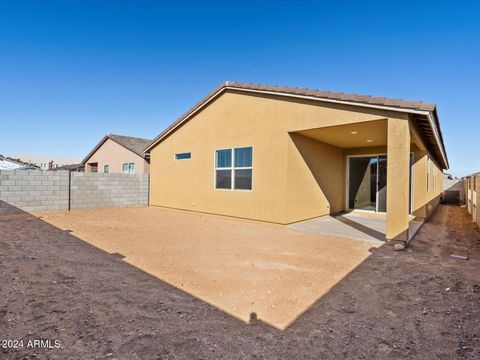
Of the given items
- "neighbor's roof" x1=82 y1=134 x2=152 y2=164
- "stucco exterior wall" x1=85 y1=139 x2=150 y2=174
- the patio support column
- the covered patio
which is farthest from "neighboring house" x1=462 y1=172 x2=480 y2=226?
"neighbor's roof" x1=82 y1=134 x2=152 y2=164

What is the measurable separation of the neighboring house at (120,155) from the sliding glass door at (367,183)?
11833 millimetres

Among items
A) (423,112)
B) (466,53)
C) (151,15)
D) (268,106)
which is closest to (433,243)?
(423,112)

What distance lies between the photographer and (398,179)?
5426 mm

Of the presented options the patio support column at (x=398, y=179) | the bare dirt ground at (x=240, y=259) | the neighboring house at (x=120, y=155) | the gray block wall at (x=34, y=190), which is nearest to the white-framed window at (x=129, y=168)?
the neighboring house at (x=120, y=155)

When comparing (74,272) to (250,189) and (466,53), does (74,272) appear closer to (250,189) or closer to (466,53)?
(250,189)

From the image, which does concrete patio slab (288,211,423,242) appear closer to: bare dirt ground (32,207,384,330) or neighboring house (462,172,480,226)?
bare dirt ground (32,207,384,330)

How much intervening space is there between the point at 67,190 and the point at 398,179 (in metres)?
12.5

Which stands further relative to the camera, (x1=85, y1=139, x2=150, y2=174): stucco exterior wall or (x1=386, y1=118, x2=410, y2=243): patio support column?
(x1=85, y1=139, x2=150, y2=174): stucco exterior wall

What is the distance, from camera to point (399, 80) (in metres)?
9.79

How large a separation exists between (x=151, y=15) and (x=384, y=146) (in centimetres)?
1067

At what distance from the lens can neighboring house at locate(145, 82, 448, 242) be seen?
18.3ft

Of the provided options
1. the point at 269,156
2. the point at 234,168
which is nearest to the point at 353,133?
the point at 269,156

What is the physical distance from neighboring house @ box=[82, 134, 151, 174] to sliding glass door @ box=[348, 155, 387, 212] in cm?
1183

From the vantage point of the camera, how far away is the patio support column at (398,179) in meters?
5.34
